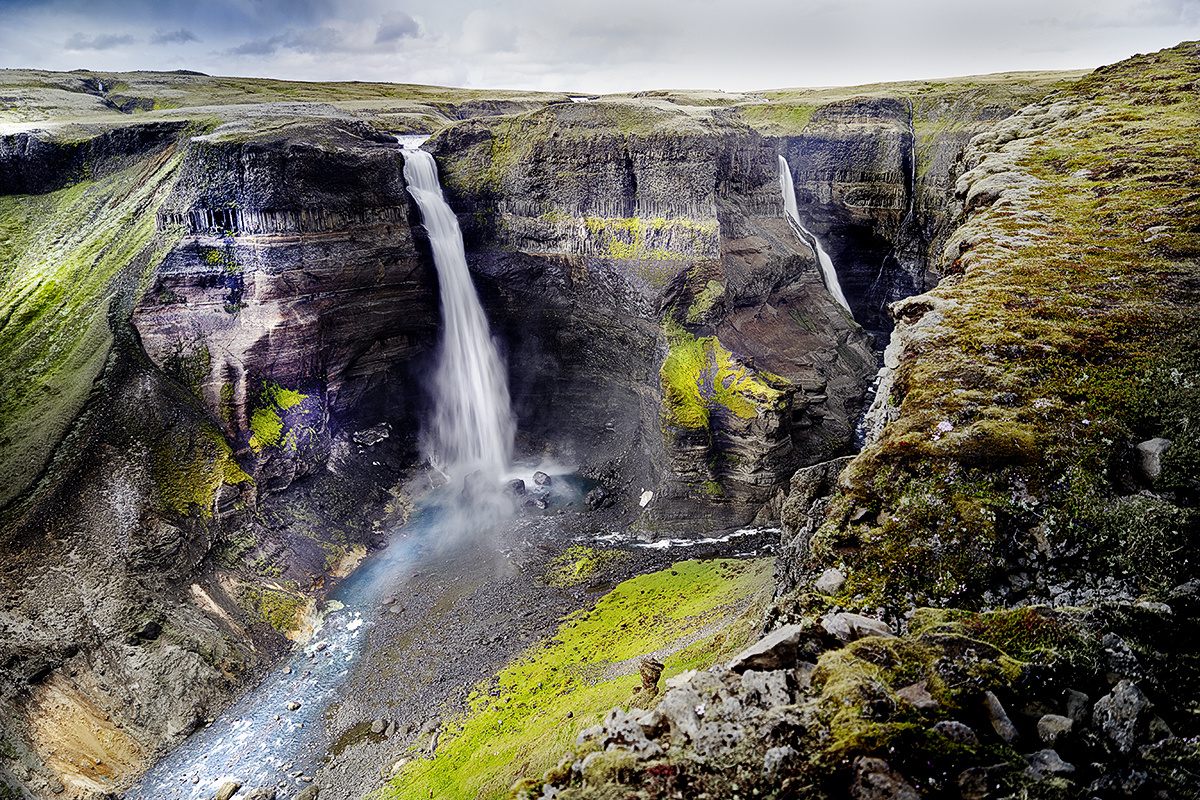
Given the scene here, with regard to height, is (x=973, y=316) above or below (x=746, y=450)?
above

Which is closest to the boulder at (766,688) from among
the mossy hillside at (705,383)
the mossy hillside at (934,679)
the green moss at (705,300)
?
the mossy hillside at (934,679)

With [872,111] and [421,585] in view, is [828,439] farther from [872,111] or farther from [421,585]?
[872,111]

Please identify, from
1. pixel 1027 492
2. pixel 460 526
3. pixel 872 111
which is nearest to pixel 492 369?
pixel 460 526

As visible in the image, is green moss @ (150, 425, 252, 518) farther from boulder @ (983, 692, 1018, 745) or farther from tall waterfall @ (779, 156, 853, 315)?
tall waterfall @ (779, 156, 853, 315)

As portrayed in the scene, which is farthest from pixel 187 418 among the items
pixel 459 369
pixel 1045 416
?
pixel 1045 416

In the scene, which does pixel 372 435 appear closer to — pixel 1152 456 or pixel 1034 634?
pixel 1034 634

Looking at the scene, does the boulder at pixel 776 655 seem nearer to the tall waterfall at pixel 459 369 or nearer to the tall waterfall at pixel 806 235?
the tall waterfall at pixel 459 369
